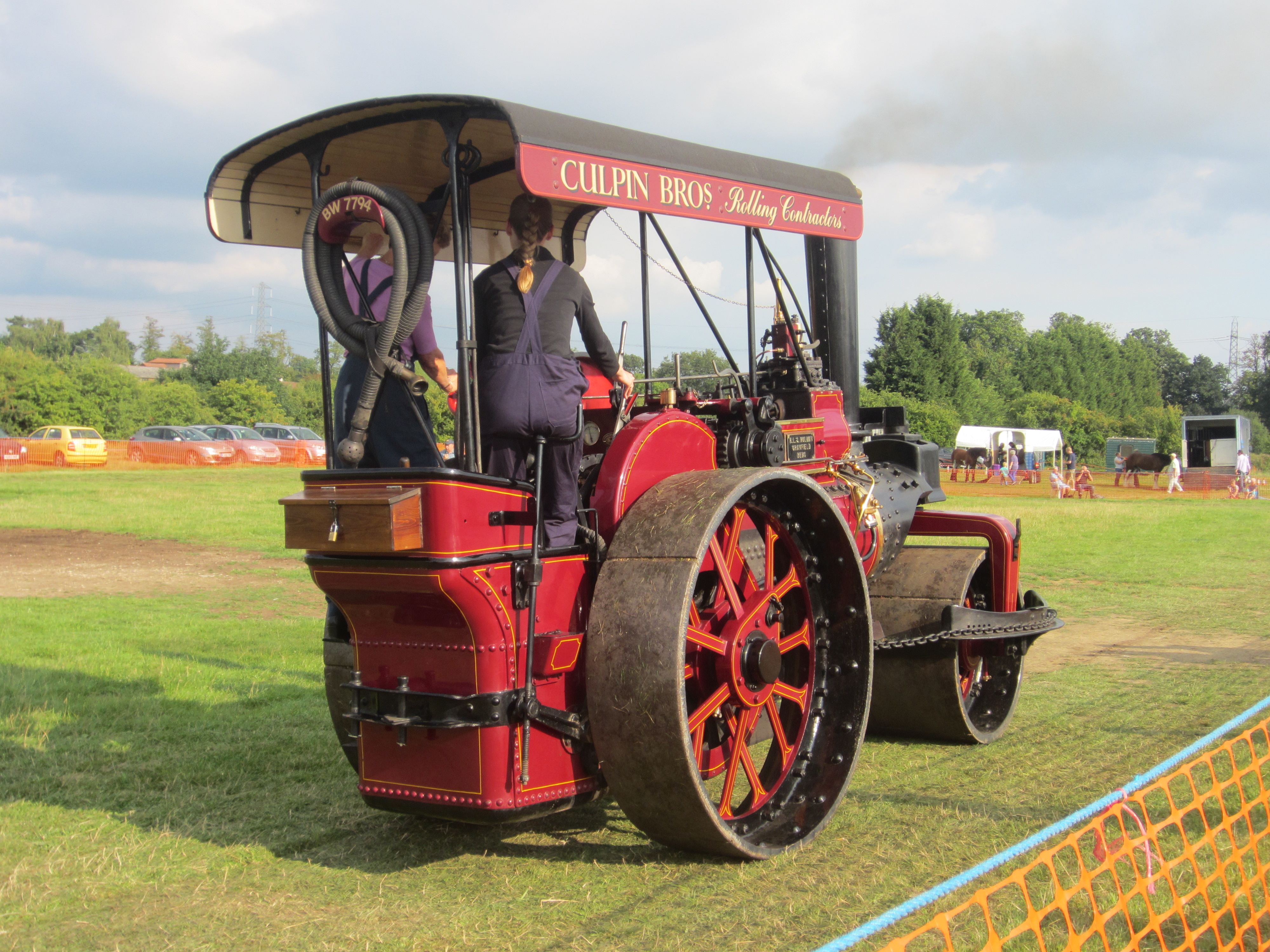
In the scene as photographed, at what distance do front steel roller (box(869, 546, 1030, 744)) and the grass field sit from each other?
133 millimetres

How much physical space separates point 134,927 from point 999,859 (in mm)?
2324

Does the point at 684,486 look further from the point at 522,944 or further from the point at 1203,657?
the point at 1203,657

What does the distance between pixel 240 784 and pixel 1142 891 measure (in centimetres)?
328

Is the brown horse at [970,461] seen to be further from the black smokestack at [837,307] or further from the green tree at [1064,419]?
the black smokestack at [837,307]

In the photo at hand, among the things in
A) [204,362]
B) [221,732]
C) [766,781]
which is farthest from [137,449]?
[204,362]

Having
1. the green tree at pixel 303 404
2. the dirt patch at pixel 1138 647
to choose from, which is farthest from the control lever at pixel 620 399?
the green tree at pixel 303 404

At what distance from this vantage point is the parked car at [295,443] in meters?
32.8

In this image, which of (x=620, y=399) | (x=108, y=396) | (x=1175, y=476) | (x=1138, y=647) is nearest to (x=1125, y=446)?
(x=1175, y=476)

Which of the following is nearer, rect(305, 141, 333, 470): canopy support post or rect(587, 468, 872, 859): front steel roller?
rect(587, 468, 872, 859): front steel roller

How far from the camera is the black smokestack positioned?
5816 millimetres

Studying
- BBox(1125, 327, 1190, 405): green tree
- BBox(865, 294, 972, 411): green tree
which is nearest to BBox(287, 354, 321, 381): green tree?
BBox(865, 294, 972, 411): green tree

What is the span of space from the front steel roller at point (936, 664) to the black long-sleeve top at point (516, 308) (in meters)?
2.20

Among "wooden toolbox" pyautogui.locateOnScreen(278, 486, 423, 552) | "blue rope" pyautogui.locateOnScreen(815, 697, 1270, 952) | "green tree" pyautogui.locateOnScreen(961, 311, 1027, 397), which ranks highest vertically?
"green tree" pyautogui.locateOnScreen(961, 311, 1027, 397)

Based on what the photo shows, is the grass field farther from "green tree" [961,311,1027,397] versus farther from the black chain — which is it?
"green tree" [961,311,1027,397]
